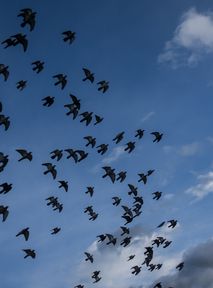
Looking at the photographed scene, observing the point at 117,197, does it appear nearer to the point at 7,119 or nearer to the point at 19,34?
the point at 7,119

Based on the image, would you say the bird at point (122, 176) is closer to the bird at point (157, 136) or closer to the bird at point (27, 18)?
the bird at point (157, 136)

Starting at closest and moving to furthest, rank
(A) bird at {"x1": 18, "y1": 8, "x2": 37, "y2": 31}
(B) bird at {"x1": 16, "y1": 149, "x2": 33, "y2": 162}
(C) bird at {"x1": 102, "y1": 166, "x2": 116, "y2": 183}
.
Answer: (A) bird at {"x1": 18, "y1": 8, "x2": 37, "y2": 31}, (B) bird at {"x1": 16, "y1": 149, "x2": 33, "y2": 162}, (C) bird at {"x1": 102, "y1": 166, "x2": 116, "y2": 183}

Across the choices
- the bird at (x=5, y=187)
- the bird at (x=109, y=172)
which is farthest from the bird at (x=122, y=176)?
the bird at (x=5, y=187)

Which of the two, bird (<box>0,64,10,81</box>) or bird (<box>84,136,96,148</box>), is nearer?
bird (<box>0,64,10,81</box>)

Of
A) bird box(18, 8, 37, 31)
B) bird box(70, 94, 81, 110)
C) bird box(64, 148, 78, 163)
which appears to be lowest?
bird box(64, 148, 78, 163)

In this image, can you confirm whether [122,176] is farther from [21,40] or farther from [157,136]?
[21,40]

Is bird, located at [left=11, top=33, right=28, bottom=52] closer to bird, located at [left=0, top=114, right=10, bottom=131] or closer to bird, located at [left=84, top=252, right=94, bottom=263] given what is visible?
bird, located at [left=0, top=114, right=10, bottom=131]

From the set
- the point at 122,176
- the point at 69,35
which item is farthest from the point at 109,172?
the point at 69,35

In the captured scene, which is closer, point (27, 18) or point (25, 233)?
point (27, 18)

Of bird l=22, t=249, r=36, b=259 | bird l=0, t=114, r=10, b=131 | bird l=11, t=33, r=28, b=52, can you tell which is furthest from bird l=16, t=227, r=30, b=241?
bird l=11, t=33, r=28, b=52

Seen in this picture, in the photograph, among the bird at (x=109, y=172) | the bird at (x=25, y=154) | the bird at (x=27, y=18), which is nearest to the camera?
the bird at (x=27, y=18)

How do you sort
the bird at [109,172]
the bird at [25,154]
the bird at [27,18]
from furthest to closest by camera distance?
1. the bird at [109,172]
2. the bird at [25,154]
3. the bird at [27,18]

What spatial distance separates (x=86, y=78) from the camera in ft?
205

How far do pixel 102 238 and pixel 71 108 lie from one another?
2090 cm
